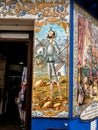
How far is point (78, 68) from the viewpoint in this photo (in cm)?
491

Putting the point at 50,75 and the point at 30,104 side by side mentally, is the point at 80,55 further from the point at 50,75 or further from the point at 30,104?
the point at 30,104

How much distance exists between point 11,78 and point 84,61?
3.79m

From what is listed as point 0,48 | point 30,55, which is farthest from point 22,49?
point 30,55

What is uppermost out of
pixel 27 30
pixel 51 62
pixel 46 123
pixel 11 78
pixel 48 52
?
pixel 27 30

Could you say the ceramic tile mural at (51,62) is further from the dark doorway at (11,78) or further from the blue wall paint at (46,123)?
the dark doorway at (11,78)

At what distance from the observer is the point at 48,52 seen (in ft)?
15.6

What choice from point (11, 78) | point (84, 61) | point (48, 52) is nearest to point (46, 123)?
point (48, 52)

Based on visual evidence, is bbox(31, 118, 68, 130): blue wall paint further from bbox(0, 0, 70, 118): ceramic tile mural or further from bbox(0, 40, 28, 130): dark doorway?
bbox(0, 40, 28, 130): dark doorway

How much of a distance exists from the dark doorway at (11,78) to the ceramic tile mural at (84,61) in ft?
7.54

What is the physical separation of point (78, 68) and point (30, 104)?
51.8 inches


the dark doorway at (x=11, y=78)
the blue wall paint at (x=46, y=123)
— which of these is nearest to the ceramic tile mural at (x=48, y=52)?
the blue wall paint at (x=46, y=123)

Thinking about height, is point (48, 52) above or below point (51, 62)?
above

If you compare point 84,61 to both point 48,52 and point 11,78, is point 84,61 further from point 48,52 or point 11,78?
point 11,78

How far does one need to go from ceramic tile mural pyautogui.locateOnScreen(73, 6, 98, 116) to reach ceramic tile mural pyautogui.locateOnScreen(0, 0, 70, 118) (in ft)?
0.83
